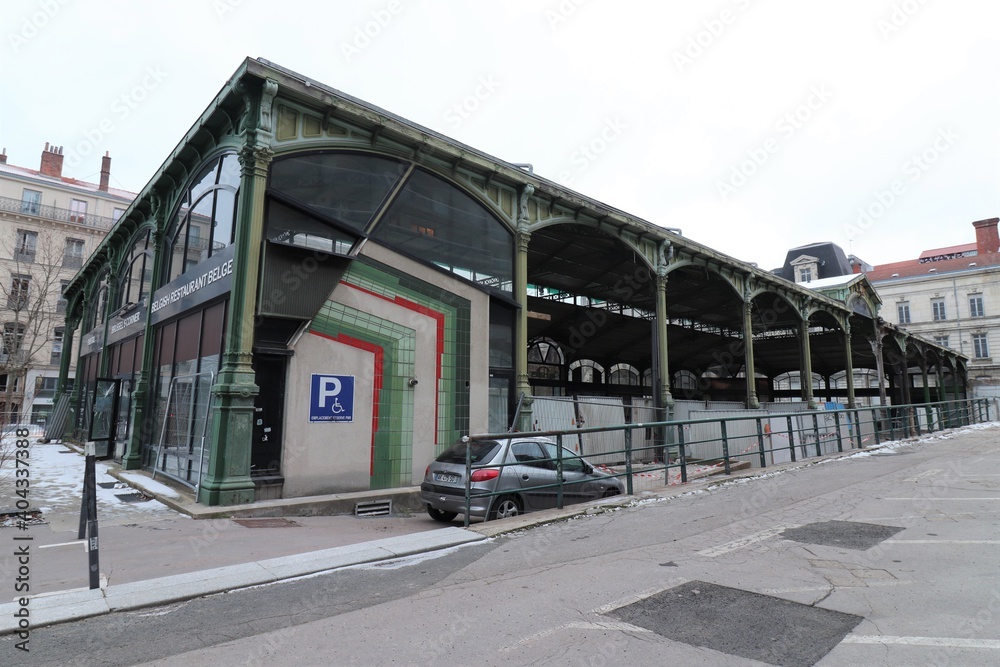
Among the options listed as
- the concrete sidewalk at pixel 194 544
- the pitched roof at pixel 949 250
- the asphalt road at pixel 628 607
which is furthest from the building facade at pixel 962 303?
the concrete sidewalk at pixel 194 544

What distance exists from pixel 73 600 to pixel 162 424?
9.35m

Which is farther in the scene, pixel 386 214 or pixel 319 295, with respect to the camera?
pixel 386 214

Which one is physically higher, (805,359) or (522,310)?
(522,310)

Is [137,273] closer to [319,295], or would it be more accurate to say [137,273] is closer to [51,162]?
[319,295]

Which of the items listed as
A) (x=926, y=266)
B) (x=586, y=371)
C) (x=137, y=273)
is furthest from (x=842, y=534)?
(x=926, y=266)

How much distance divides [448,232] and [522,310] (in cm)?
290

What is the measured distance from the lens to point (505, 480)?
9.01m

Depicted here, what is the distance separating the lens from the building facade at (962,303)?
52656 millimetres

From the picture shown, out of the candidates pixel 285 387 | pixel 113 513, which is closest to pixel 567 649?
pixel 285 387

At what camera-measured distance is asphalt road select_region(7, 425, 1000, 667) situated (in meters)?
3.78

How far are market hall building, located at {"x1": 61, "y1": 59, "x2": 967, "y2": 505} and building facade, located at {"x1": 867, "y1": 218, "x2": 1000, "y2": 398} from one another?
51244 mm

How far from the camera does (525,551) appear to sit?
6.65m

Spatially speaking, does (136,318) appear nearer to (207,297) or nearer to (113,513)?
(207,297)

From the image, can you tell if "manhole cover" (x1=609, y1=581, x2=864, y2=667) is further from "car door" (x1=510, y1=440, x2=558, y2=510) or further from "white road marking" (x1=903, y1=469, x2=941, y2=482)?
"white road marking" (x1=903, y1=469, x2=941, y2=482)
